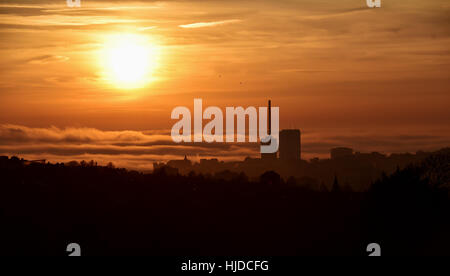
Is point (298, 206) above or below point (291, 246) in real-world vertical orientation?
above

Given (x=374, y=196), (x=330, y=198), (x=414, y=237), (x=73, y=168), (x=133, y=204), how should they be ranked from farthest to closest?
(x=73, y=168) < (x=330, y=198) < (x=133, y=204) < (x=374, y=196) < (x=414, y=237)

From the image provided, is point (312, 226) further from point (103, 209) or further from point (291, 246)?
point (103, 209)

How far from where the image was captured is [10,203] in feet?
135

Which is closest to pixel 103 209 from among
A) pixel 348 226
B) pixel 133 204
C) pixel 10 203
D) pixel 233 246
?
pixel 133 204

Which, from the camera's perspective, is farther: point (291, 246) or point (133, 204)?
point (133, 204)

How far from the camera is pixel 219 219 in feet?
140

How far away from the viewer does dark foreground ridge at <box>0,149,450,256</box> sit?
37844 mm

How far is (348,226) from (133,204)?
485 inches

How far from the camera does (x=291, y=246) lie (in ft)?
130

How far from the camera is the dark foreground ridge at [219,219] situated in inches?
1490

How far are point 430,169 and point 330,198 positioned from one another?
30.0 ft
